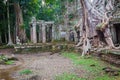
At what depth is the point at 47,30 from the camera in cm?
3462

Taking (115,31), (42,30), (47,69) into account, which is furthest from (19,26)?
(47,69)

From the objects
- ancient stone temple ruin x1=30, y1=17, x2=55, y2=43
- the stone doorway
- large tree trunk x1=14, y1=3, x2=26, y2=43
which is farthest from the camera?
ancient stone temple ruin x1=30, y1=17, x2=55, y2=43

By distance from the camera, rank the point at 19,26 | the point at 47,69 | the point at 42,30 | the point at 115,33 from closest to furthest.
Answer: the point at 47,69 < the point at 115,33 < the point at 19,26 < the point at 42,30

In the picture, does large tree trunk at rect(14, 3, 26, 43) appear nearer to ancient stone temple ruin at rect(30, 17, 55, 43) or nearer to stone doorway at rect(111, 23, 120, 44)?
ancient stone temple ruin at rect(30, 17, 55, 43)

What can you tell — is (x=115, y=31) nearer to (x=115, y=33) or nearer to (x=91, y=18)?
(x=115, y=33)

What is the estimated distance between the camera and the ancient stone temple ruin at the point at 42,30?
29.8 m

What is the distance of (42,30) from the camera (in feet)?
101

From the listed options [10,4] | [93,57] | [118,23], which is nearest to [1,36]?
[10,4]

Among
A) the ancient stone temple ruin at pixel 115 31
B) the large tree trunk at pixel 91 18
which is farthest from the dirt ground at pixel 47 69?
the ancient stone temple ruin at pixel 115 31

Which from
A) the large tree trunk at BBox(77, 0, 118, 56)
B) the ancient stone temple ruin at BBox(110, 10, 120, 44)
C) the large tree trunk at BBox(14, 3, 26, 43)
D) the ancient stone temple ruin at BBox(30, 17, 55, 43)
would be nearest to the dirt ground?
the large tree trunk at BBox(77, 0, 118, 56)

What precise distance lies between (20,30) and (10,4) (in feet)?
12.8

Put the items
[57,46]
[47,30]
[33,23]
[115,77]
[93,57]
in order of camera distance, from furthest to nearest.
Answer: [47,30]
[33,23]
[57,46]
[93,57]
[115,77]

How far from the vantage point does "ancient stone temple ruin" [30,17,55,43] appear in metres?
29.8

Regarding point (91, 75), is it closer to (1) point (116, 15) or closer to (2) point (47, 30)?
(1) point (116, 15)
